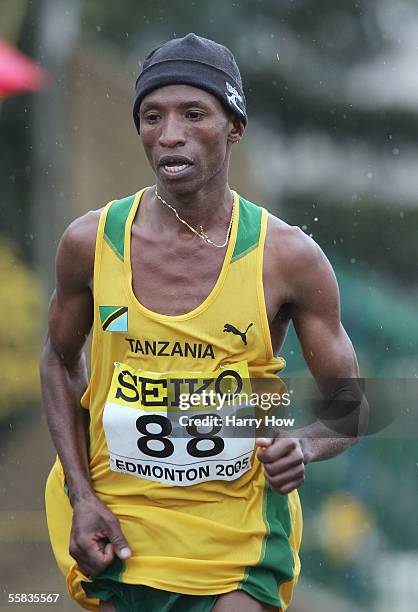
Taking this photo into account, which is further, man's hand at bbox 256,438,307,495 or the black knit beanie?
the black knit beanie

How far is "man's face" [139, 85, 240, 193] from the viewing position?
114 inches

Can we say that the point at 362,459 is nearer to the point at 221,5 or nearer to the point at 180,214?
the point at 221,5

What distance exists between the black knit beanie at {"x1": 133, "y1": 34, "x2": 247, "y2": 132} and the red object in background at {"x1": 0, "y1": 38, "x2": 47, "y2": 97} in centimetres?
318

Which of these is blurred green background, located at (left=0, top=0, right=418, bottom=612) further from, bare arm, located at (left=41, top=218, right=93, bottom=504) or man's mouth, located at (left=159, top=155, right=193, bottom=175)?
man's mouth, located at (left=159, top=155, right=193, bottom=175)

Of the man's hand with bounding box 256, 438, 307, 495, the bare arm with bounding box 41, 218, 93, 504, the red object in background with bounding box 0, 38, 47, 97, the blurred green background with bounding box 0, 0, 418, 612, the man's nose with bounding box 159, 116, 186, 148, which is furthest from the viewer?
the red object in background with bounding box 0, 38, 47, 97

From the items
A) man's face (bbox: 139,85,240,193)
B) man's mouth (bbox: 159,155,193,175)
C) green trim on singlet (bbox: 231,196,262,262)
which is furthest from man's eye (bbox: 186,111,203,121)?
green trim on singlet (bbox: 231,196,262,262)

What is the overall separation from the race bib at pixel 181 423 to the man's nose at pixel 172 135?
54 centimetres

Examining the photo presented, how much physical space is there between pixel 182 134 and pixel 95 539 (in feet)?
3.27

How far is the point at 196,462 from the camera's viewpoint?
2.98 meters

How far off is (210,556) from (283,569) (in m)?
0.19

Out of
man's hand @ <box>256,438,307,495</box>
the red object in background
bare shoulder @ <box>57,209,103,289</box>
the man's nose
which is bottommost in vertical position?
man's hand @ <box>256,438,307,495</box>

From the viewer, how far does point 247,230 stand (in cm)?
306

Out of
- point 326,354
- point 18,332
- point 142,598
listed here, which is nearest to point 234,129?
point 326,354

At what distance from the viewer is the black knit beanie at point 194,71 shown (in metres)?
2.97
